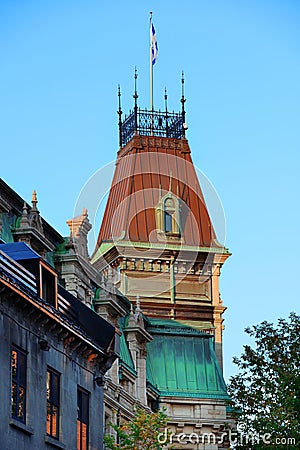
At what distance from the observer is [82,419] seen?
50250mm

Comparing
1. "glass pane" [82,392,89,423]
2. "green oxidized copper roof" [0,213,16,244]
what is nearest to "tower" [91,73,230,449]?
"green oxidized copper roof" [0,213,16,244]

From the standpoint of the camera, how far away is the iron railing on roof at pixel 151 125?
107875 mm

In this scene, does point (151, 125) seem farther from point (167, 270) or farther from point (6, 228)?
point (6, 228)

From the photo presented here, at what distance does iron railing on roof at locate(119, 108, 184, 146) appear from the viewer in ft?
A: 354

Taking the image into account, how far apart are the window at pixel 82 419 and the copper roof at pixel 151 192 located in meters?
46.0

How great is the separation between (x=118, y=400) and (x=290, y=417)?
29.6ft

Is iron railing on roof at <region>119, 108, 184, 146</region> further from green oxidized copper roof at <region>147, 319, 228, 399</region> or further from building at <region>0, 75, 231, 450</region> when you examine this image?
green oxidized copper roof at <region>147, 319, 228, 399</region>

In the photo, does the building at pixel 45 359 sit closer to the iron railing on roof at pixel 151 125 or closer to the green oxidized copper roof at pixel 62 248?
the green oxidized copper roof at pixel 62 248

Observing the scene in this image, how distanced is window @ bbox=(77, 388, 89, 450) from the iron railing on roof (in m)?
57.8

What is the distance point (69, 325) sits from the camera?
156 feet

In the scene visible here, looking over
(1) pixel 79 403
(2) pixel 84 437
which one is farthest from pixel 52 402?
(2) pixel 84 437

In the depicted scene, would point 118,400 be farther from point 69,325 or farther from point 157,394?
point 69,325

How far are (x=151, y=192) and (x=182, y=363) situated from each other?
744 inches

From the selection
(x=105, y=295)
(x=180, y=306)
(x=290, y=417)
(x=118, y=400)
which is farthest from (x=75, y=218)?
(x=180, y=306)
